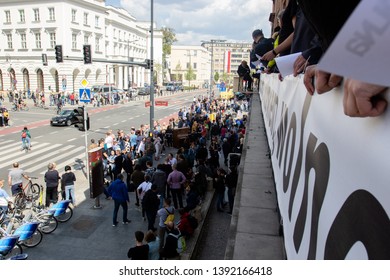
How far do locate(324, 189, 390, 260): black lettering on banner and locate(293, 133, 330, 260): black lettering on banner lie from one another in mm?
255

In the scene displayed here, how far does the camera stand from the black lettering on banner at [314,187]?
69.2 inches

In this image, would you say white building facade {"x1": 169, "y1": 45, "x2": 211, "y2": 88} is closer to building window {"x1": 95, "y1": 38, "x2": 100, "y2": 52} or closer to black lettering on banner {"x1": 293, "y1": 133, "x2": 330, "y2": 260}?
building window {"x1": 95, "y1": 38, "x2": 100, "y2": 52}

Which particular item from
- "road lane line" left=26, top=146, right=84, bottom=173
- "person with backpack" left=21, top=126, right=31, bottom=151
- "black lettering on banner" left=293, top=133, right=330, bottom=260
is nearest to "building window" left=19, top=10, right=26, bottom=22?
"person with backpack" left=21, top=126, right=31, bottom=151

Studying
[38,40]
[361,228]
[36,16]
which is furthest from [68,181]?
[36,16]

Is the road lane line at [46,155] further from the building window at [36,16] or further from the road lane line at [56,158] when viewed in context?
the building window at [36,16]

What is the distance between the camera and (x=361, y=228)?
123 centimetres

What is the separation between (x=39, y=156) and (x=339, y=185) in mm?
17876

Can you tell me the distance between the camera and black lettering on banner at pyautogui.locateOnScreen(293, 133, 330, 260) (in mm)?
1758

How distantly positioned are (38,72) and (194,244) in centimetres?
5012
